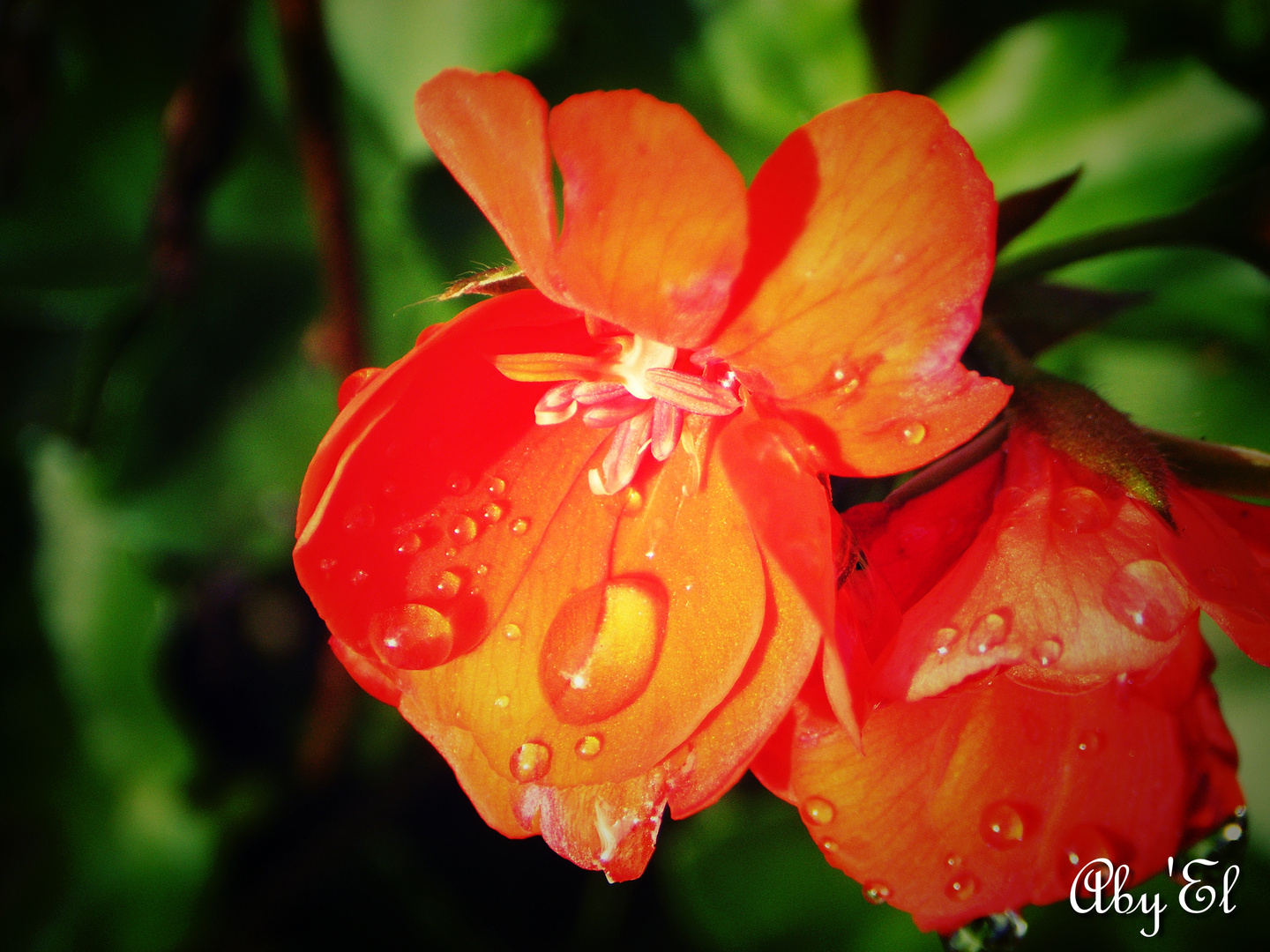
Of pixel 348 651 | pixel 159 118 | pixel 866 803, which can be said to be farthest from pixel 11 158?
pixel 866 803

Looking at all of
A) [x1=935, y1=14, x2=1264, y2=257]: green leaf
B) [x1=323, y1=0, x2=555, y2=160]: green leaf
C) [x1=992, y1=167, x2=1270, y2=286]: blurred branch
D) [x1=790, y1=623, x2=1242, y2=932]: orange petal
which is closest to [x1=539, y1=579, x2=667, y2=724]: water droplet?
[x1=790, y1=623, x2=1242, y2=932]: orange petal

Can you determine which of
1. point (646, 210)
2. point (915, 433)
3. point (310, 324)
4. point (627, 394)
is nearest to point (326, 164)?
point (310, 324)

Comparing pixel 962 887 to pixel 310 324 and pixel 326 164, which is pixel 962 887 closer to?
pixel 326 164

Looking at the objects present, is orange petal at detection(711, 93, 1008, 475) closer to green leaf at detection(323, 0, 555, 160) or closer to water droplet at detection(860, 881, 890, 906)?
water droplet at detection(860, 881, 890, 906)

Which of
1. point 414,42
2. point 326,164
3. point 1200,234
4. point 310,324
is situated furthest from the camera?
point 310,324

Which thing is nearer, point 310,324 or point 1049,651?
point 1049,651

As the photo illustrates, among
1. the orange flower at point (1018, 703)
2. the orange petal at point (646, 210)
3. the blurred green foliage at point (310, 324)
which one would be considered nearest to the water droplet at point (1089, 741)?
the orange flower at point (1018, 703)

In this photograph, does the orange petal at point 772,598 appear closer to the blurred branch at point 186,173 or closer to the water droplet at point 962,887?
the water droplet at point 962,887
